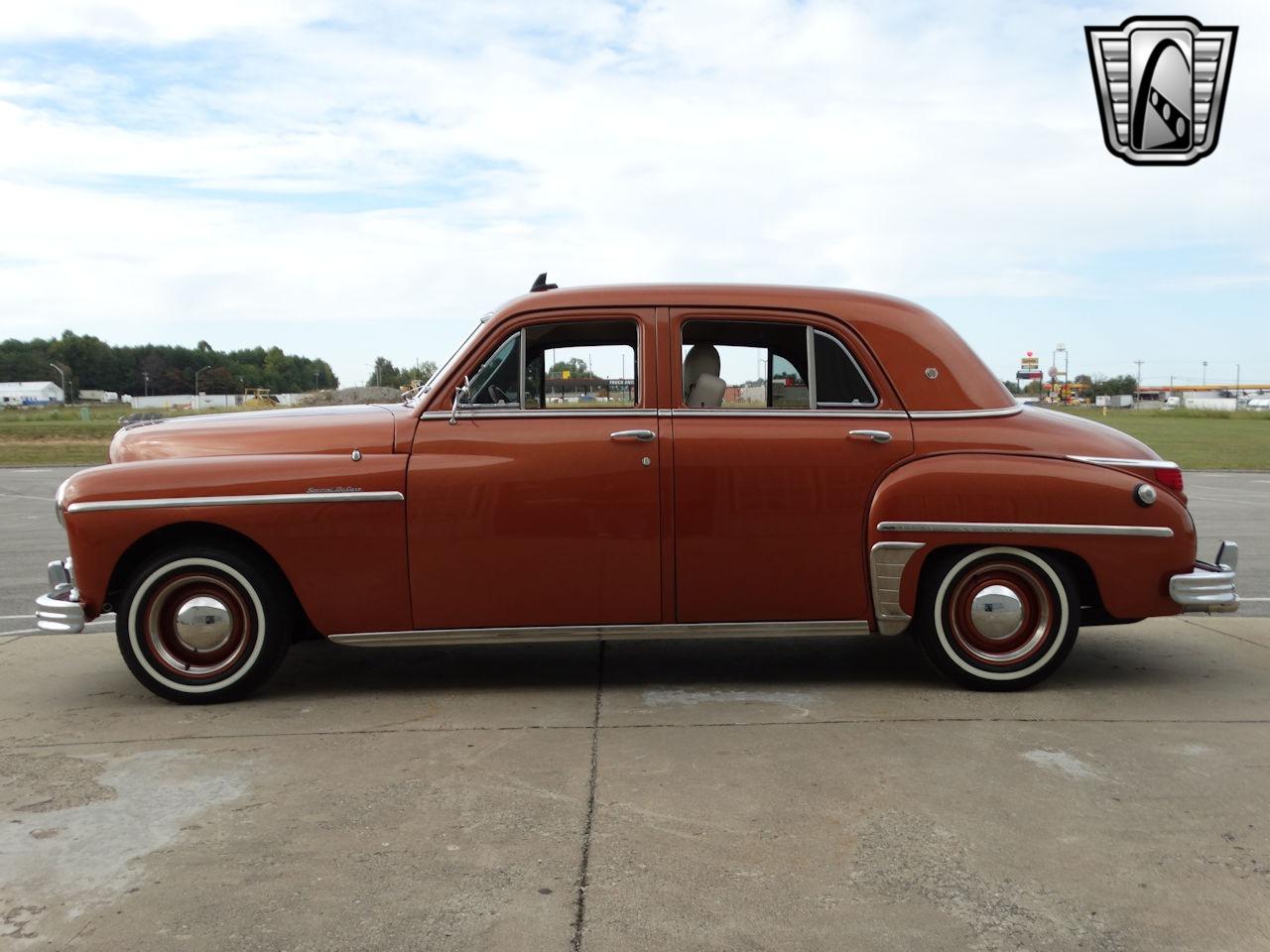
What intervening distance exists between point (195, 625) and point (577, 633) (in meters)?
1.67

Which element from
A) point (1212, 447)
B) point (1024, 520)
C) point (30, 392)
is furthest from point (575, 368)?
point (30, 392)

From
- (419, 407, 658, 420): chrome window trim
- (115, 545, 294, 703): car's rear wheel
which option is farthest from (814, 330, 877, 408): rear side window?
(115, 545, 294, 703): car's rear wheel

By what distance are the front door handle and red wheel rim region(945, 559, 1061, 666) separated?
2.34ft

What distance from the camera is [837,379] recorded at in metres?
5.27

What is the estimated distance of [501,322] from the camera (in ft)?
17.2

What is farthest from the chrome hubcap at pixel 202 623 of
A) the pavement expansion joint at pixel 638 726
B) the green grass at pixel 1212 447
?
the green grass at pixel 1212 447

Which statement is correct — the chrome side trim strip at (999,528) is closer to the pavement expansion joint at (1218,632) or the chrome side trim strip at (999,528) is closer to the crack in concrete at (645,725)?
the crack in concrete at (645,725)

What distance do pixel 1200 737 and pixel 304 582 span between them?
3744 millimetres

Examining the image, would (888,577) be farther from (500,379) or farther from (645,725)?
(500,379)

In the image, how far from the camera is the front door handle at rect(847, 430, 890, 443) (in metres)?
5.12

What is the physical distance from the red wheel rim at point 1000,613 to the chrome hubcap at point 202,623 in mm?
3222

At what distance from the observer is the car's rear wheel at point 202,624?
500 cm

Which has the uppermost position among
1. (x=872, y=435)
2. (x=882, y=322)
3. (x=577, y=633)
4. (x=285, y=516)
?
(x=882, y=322)

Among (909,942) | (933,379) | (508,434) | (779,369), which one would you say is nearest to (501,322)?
(508,434)
